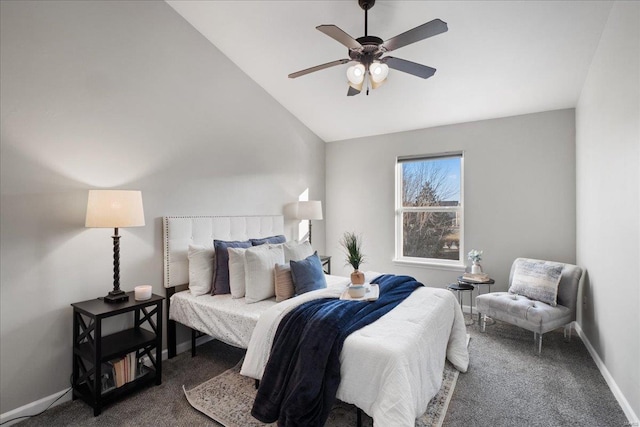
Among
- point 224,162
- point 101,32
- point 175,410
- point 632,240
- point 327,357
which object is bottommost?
point 175,410

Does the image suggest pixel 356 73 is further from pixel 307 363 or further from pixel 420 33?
pixel 307 363

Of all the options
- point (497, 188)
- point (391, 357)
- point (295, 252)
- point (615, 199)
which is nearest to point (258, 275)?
point (295, 252)

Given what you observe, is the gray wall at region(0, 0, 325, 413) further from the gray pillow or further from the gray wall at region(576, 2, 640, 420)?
the gray wall at region(576, 2, 640, 420)

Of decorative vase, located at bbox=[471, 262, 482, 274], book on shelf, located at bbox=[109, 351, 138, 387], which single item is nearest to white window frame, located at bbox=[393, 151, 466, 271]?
decorative vase, located at bbox=[471, 262, 482, 274]

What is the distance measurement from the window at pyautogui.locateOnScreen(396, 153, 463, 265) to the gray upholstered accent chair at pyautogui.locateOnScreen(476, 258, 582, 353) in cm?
105

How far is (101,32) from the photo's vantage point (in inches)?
101

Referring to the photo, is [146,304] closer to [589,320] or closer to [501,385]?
[501,385]

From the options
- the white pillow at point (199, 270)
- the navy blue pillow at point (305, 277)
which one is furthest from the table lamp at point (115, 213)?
the navy blue pillow at point (305, 277)

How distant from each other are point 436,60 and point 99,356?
3.69 metres

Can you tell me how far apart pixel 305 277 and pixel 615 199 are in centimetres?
240

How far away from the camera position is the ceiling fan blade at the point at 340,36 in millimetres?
2014

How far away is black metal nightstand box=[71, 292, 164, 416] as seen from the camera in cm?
216

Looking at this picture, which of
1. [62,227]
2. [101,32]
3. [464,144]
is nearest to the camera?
[62,227]

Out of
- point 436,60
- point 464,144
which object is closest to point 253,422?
point 436,60
